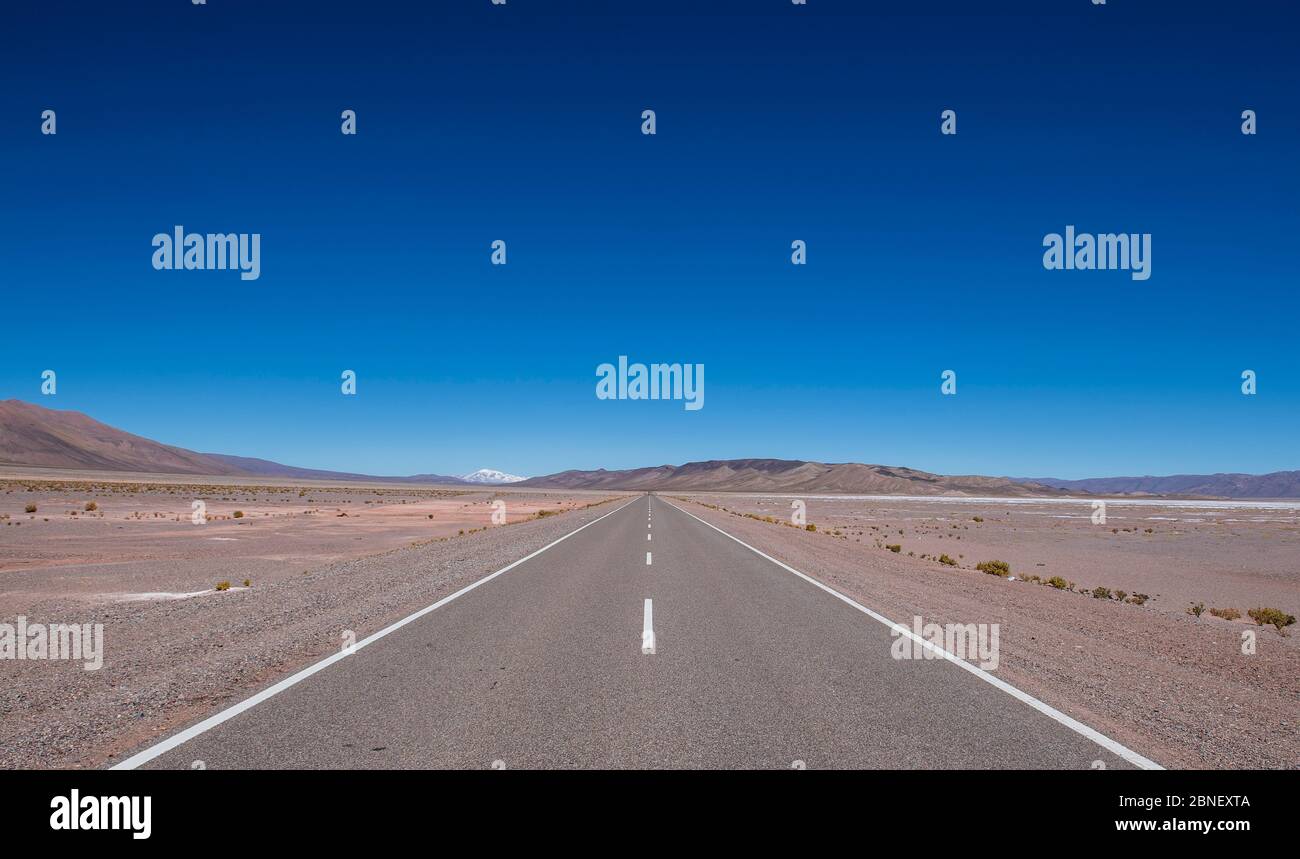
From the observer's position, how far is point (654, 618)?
33.2 ft

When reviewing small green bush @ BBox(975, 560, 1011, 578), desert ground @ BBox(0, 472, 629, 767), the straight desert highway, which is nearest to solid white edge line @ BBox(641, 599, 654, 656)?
the straight desert highway

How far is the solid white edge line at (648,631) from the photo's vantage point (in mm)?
8094

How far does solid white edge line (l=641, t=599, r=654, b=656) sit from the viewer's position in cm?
809

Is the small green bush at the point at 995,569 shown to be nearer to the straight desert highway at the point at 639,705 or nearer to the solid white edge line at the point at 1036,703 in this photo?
the solid white edge line at the point at 1036,703

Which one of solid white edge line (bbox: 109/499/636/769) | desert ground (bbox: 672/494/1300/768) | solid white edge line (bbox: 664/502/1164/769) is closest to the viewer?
solid white edge line (bbox: 109/499/636/769)

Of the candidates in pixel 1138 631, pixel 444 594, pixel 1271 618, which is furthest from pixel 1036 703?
pixel 1271 618

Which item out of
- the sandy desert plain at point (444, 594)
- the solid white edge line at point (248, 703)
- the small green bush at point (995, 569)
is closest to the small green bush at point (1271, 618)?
the sandy desert plain at point (444, 594)

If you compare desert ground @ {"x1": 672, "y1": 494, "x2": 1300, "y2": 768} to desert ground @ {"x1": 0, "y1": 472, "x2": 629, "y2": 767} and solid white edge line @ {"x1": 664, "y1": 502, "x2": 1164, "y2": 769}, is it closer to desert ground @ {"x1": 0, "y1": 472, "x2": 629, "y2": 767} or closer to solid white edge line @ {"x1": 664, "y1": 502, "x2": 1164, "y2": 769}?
solid white edge line @ {"x1": 664, "y1": 502, "x2": 1164, "y2": 769}

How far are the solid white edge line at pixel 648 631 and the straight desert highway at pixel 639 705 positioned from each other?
0.04m

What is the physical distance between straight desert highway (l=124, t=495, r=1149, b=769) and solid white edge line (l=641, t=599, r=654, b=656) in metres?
0.04

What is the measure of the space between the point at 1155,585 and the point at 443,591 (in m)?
18.7
